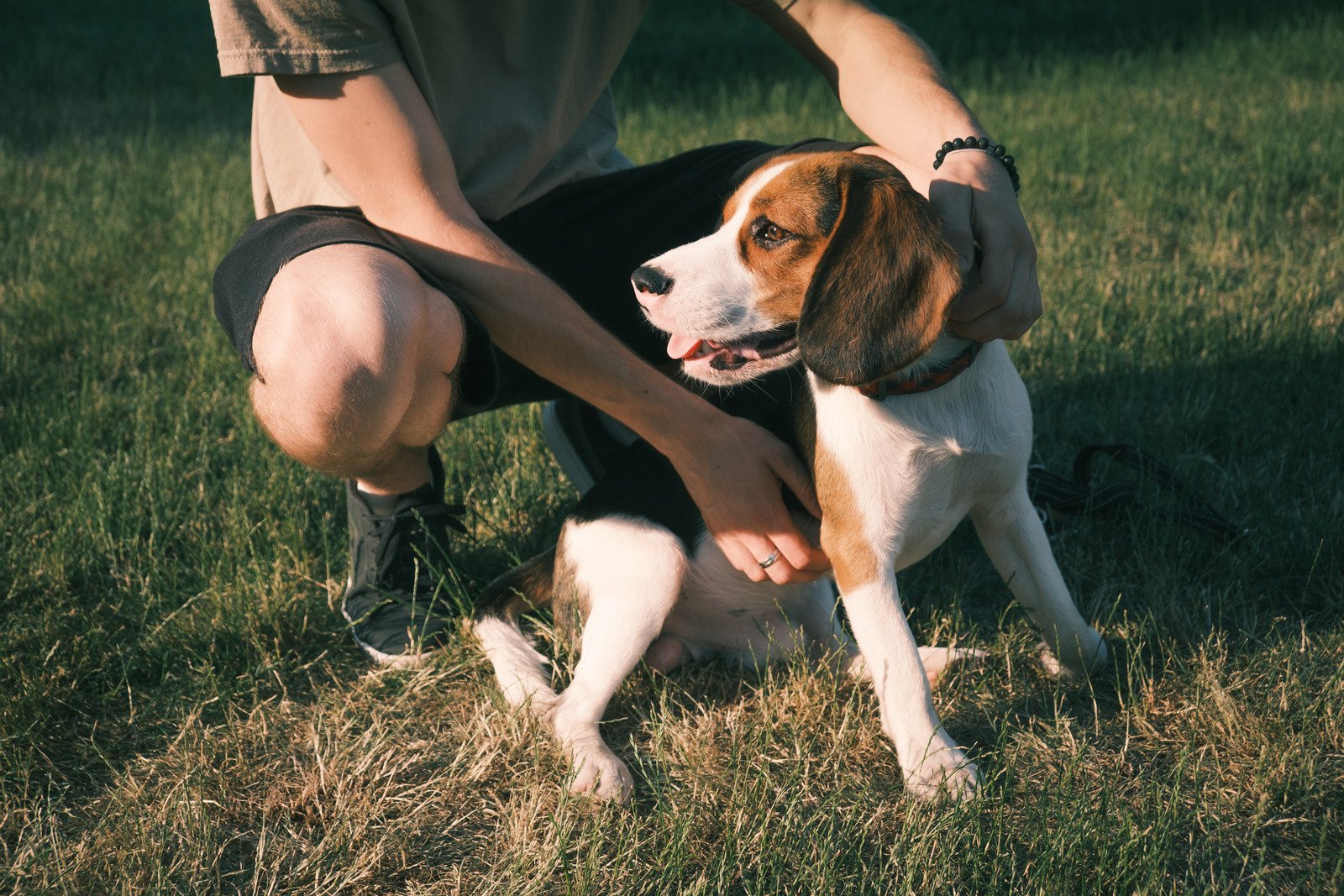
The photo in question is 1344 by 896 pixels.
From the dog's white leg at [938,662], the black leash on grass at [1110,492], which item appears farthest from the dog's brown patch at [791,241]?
the black leash on grass at [1110,492]

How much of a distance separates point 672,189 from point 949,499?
1157 millimetres

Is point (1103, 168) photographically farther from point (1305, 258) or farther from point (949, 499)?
point (949, 499)

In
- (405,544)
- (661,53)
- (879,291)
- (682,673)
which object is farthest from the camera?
(661,53)

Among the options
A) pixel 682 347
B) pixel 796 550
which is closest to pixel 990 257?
pixel 682 347

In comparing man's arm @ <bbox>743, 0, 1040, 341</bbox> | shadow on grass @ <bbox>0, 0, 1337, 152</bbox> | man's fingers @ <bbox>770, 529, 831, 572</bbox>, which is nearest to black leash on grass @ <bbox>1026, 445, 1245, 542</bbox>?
man's fingers @ <bbox>770, 529, 831, 572</bbox>

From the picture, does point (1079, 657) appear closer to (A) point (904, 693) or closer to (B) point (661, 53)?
(A) point (904, 693)

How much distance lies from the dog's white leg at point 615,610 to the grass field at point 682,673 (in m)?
0.13

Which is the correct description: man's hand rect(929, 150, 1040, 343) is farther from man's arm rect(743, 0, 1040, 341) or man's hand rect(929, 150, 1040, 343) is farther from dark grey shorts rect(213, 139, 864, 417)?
dark grey shorts rect(213, 139, 864, 417)

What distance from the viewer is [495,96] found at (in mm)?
2684

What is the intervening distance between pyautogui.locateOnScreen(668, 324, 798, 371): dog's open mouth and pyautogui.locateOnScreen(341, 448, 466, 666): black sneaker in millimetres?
923

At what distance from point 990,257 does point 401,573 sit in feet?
5.27

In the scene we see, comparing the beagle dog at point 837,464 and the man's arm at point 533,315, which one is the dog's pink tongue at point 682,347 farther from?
the man's arm at point 533,315

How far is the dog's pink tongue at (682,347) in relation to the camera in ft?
6.89

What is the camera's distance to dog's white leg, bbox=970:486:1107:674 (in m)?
2.29
